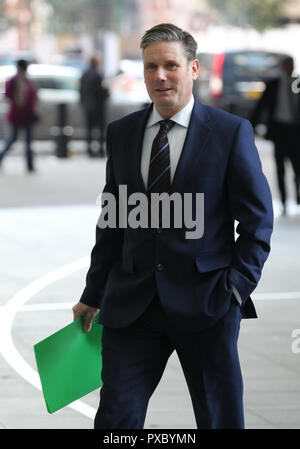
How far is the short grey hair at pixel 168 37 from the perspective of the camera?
147 inches

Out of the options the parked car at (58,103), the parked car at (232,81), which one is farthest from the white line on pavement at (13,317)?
the parked car at (232,81)

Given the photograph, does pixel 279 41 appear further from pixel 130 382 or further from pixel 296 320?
pixel 130 382

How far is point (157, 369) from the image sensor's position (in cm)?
388

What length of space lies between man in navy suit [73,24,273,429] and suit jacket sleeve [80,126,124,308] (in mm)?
146

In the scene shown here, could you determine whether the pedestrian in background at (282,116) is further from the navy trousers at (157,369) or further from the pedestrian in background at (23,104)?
the navy trousers at (157,369)

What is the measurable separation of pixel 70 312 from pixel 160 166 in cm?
431

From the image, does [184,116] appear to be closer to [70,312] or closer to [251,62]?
[70,312]

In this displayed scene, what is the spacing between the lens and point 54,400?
412cm

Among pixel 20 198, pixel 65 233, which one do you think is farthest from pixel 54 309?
pixel 20 198

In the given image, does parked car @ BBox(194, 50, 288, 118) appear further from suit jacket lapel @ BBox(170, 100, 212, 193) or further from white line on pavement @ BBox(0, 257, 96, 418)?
suit jacket lapel @ BBox(170, 100, 212, 193)

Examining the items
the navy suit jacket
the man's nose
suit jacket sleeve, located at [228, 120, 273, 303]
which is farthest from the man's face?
suit jacket sleeve, located at [228, 120, 273, 303]
